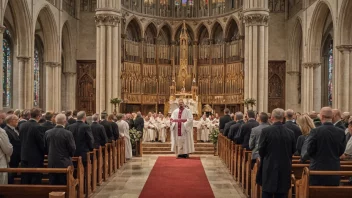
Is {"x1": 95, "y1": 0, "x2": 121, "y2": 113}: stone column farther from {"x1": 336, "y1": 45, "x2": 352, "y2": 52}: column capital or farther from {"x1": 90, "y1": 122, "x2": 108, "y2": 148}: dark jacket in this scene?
{"x1": 90, "y1": 122, "x2": 108, "y2": 148}: dark jacket

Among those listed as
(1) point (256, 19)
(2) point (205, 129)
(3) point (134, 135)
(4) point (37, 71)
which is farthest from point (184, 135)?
(4) point (37, 71)

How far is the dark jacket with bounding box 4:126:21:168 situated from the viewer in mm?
9500

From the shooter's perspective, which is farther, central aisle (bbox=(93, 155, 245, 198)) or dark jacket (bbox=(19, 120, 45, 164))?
central aisle (bbox=(93, 155, 245, 198))

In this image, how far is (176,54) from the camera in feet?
123

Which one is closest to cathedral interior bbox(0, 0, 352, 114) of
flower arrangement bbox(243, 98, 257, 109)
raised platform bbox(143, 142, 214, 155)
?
flower arrangement bbox(243, 98, 257, 109)

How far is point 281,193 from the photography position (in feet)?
25.0

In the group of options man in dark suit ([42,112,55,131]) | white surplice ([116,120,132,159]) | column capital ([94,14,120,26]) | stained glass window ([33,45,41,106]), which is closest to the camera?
man in dark suit ([42,112,55,131])

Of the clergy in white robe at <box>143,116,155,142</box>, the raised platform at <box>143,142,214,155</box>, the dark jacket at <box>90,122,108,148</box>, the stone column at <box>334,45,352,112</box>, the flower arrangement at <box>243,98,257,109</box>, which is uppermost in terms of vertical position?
the stone column at <box>334,45,352,112</box>

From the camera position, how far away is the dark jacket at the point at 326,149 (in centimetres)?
742

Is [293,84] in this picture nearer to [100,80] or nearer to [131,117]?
[100,80]

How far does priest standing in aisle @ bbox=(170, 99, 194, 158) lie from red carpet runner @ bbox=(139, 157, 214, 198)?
128cm

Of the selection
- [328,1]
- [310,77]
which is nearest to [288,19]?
[310,77]

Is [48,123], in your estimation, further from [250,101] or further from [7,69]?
[7,69]

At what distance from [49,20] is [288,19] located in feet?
58.2
